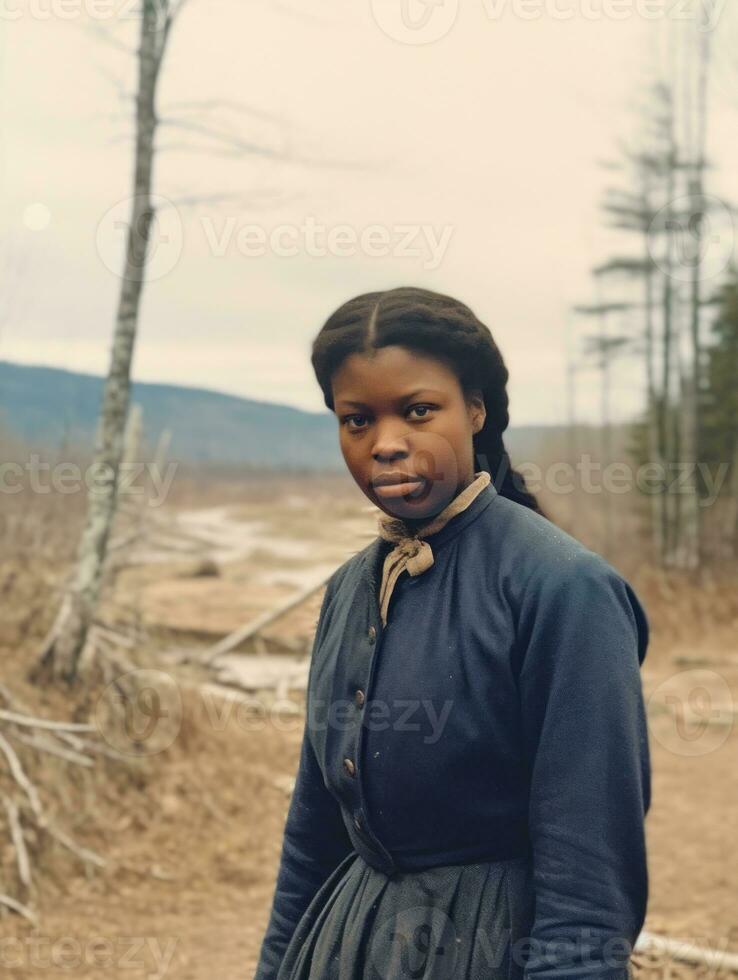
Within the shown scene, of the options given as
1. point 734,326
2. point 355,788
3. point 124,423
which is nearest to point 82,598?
point 124,423

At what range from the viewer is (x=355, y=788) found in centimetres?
177

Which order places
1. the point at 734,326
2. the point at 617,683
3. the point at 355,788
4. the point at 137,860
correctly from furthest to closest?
the point at 734,326 < the point at 137,860 < the point at 355,788 < the point at 617,683

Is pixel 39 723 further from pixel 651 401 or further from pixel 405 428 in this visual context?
pixel 651 401

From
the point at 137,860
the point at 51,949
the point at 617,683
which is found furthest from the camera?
the point at 137,860

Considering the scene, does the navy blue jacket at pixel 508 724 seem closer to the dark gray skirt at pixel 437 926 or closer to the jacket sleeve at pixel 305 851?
the dark gray skirt at pixel 437 926

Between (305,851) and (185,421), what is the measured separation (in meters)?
10.9

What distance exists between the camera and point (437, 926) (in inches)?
65.7

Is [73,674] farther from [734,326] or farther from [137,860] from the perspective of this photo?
[734,326]

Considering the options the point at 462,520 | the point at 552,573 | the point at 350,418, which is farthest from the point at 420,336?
the point at 552,573

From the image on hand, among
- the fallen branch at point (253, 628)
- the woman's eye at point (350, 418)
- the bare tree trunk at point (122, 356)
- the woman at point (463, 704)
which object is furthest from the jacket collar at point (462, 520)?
the fallen branch at point (253, 628)

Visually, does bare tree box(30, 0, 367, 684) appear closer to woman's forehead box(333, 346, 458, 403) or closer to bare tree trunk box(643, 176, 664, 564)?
woman's forehead box(333, 346, 458, 403)

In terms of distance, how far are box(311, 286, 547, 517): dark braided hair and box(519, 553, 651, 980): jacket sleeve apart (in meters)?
0.38

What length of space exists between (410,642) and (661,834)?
6237mm

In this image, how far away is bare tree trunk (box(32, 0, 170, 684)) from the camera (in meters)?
7.23
